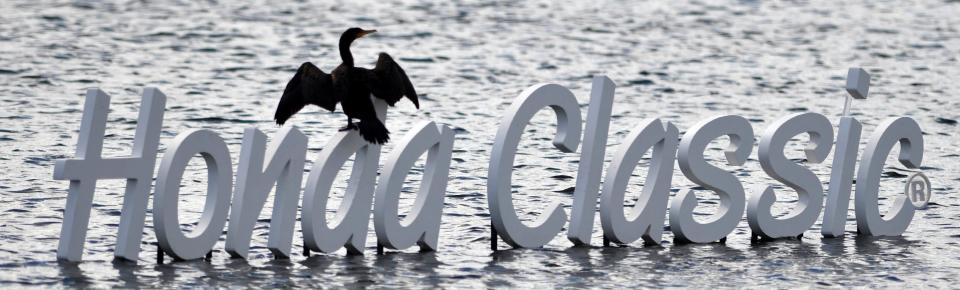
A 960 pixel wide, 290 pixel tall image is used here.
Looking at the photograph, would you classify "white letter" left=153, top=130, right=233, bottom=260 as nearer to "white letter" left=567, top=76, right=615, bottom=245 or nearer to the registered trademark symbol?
"white letter" left=567, top=76, right=615, bottom=245

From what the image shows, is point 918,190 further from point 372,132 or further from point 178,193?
point 178,193

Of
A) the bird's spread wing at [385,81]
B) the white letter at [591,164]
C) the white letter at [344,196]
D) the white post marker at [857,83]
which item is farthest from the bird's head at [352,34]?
the white post marker at [857,83]

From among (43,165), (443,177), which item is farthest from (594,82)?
(43,165)

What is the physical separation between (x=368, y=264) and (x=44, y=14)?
28294mm

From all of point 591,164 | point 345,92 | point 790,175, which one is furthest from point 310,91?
point 790,175

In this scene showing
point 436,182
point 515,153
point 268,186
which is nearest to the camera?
point 268,186

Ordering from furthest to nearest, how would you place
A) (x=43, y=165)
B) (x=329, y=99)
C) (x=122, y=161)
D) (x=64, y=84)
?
(x=64, y=84), (x=43, y=165), (x=329, y=99), (x=122, y=161)

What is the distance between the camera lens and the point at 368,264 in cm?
1504

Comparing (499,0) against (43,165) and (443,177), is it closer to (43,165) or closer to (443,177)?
(43,165)

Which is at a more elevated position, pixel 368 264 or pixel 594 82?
pixel 594 82

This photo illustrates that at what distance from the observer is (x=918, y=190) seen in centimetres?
1767

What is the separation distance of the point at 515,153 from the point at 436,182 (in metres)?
0.84

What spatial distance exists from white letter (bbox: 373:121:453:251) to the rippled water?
22 centimetres

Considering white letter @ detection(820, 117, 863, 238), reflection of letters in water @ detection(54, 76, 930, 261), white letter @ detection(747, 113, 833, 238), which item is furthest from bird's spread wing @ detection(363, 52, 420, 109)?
white letter @ detection(820, 117, 863, 238)
